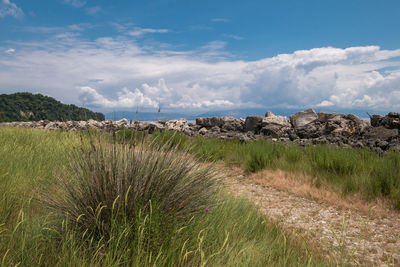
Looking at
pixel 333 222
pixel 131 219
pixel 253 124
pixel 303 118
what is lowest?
pixel 333 222

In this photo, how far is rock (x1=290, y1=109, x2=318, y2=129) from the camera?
11.1m

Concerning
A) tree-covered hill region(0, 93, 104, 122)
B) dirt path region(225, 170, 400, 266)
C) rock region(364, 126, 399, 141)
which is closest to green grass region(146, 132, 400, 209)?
dirt path region(225, 170, 400, 266)

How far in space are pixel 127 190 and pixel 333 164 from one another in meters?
4.75

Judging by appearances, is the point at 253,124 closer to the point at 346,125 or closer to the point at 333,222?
the point at 346,125

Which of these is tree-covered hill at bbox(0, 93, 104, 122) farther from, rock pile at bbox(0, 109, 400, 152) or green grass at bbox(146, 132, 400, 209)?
green grass at bbox(146, 132, 400, 209)

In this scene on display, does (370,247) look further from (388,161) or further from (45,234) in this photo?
(45,234)

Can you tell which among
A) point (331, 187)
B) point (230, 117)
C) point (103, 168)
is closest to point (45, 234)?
point (103, 168)

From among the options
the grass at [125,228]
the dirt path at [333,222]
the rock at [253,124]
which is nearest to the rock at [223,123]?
the rock at [253,124]

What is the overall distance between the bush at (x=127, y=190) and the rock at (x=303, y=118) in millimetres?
9275

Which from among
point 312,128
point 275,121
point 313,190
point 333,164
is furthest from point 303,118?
point 313,190

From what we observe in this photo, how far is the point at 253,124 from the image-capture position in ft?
38.6

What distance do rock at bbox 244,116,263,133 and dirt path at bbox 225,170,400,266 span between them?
597 cm

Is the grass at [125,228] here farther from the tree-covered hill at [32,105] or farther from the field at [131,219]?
the tree-covered hill at [32,105]

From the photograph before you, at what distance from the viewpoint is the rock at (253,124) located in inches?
457
